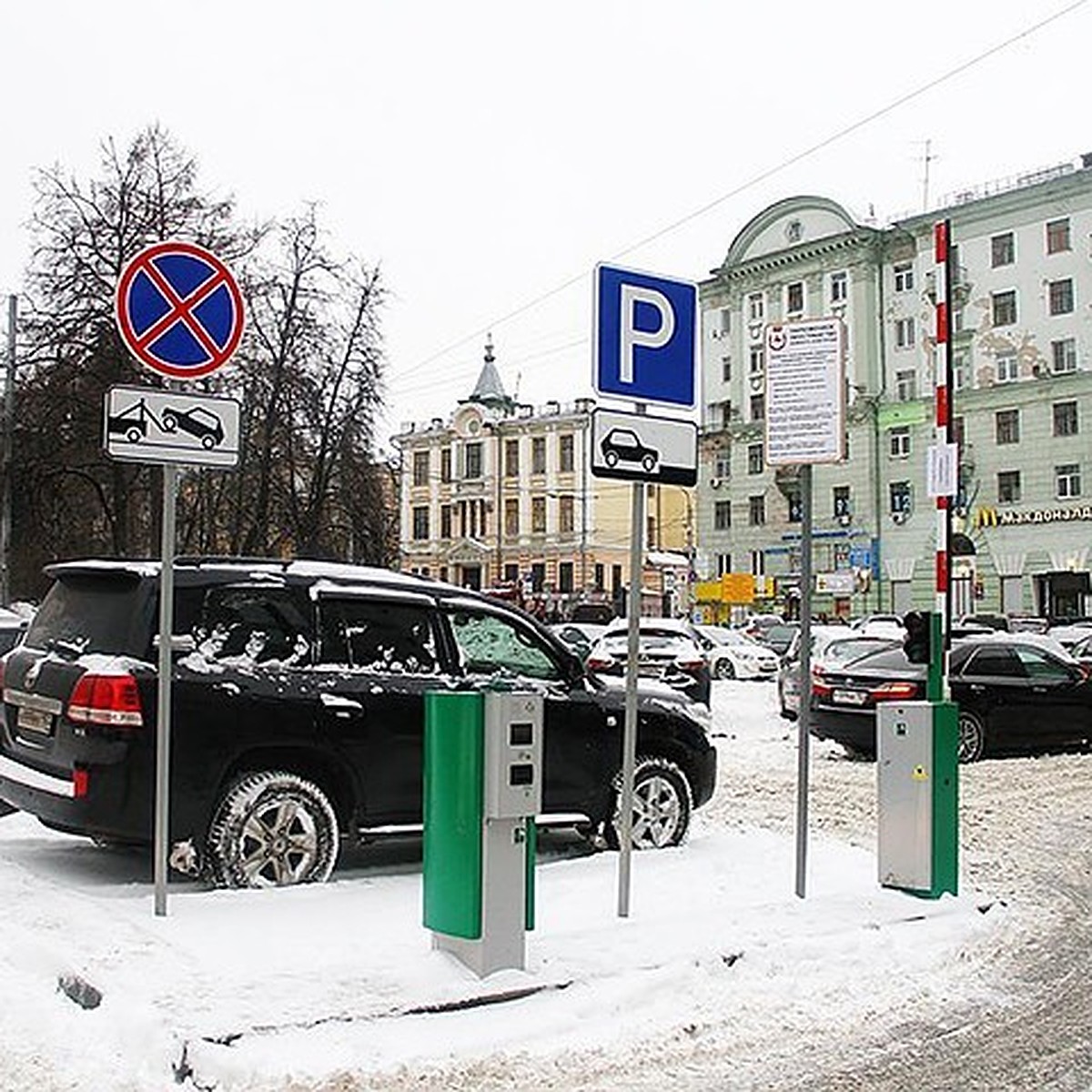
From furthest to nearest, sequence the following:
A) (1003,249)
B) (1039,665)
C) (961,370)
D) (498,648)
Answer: (961,370) → (1003,249) → (1039,665) → (498,648)

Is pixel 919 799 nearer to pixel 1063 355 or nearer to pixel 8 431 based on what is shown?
pixel 8 431

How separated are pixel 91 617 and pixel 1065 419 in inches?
2240

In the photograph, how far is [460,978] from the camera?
5.96 m

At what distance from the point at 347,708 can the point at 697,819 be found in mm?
3877

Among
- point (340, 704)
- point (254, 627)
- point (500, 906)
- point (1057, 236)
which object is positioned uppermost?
point (1057, 236)

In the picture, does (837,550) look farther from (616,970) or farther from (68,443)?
(616,970)

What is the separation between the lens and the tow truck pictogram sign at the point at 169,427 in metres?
6.85

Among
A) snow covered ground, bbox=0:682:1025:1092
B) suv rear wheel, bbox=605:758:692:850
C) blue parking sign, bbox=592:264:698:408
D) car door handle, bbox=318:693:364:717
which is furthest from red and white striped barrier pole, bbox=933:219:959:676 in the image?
car door handle, bbox=318:693:364:717

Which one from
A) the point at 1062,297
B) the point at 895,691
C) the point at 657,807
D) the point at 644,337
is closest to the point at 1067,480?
the point at 1062,297

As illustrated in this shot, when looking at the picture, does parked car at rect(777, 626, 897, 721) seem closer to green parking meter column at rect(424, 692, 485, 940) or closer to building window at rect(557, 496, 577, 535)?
green parking meter column at rect(424, 692, 485, 940)

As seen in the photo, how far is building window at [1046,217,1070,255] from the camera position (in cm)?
5844

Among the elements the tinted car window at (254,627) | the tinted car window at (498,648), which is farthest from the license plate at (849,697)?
the tinted car window at (254,627)

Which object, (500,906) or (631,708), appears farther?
(631,708)

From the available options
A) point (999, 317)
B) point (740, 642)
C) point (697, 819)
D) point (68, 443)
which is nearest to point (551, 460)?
point (999, 317)
